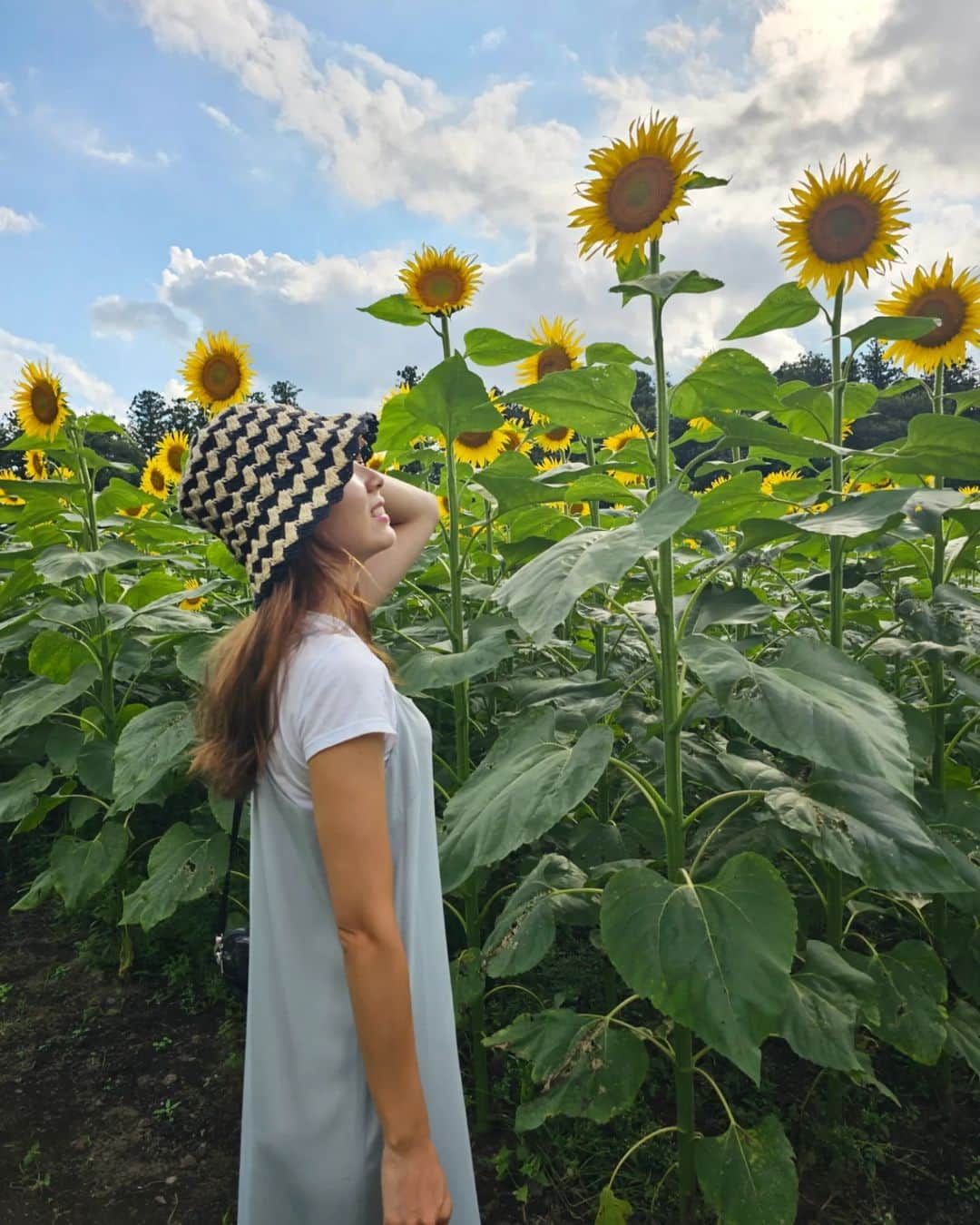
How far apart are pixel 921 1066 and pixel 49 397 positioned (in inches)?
148

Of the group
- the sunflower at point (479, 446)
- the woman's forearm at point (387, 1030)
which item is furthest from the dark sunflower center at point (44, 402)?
the woman's forearm at point (387, 1030)

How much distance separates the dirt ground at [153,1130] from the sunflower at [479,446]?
232 cm

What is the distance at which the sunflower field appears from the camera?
1480mm

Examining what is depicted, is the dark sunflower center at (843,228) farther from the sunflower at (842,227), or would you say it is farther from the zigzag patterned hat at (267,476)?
the zigzag patterned hat at (267,476)

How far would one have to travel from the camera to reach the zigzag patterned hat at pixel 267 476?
1.33 m

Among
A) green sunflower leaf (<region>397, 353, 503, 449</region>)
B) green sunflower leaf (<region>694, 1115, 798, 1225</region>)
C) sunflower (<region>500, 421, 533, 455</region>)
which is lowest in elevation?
green sunflower leaf (<region>694, 1115, 798, 1225</region>)

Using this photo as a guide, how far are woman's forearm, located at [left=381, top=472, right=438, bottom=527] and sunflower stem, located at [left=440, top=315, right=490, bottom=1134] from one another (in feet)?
0.48

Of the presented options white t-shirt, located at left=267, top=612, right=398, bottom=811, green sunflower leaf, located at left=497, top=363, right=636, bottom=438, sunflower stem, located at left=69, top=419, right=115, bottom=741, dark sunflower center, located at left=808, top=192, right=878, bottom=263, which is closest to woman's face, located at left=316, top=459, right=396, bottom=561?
white t-shirt, located at left=267, top=612, right=398, bottom=811

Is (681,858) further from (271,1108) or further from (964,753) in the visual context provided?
(964,753)

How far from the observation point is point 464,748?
90.9 inches

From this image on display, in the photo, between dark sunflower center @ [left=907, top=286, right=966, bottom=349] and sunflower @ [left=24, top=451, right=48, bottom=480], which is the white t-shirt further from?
sunflower @ [left=24, top=451, right=48, bottom=480]

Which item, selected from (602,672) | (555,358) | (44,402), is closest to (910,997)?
(602,672)

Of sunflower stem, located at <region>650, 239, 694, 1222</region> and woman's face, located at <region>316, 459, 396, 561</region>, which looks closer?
woman's face, located at <region>316, 459, 396, 561</region>

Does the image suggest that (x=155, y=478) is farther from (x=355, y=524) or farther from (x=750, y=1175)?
(x=750, y=1175)
